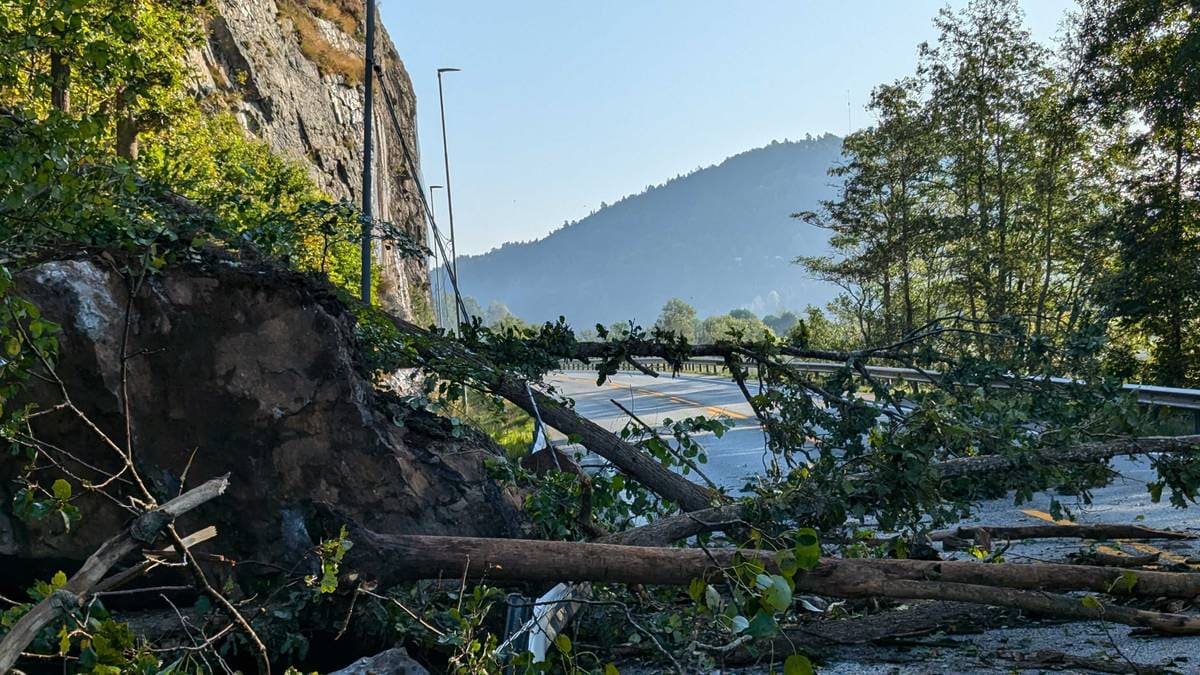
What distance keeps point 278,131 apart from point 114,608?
87.1 feet

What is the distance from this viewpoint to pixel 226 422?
16.8 feet

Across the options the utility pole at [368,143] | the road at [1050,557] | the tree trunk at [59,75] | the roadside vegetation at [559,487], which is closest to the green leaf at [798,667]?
the roadside vegetation at [559,487]

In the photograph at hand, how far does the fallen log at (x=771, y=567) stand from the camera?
11.8 feet

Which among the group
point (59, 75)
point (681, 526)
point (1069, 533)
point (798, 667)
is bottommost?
point (1069, 533)

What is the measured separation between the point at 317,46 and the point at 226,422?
3559 cm

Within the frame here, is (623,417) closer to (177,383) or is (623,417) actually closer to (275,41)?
(177,383)

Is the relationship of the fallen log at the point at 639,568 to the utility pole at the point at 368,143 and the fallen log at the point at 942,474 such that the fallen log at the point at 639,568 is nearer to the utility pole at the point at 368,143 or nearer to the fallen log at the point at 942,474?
the fallen log at the point at 942,474

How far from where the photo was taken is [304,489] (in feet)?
16.6

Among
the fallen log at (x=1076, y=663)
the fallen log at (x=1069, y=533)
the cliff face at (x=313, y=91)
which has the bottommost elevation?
the fallen log at (x=1076, y=663)

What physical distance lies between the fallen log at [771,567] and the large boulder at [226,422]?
4.18ft

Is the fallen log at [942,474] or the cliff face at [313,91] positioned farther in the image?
the cliff face at [313,91]

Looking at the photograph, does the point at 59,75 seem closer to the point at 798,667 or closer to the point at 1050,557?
the point at 798,667

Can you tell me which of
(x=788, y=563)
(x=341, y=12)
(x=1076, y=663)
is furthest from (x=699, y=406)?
(x=341, y=12)

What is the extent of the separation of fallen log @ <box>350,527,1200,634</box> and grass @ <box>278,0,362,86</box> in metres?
34.3
